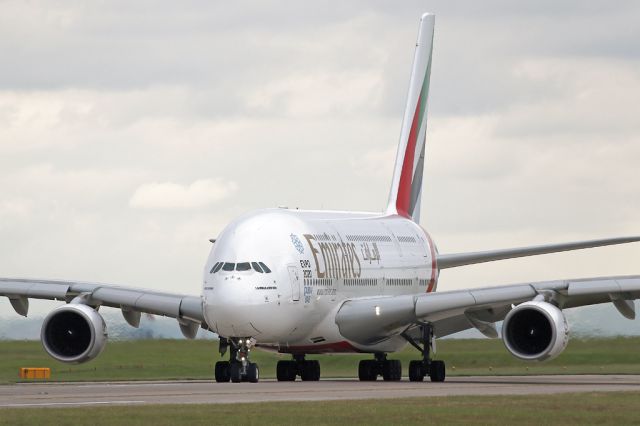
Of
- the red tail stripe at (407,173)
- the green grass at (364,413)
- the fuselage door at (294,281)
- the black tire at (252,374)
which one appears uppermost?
the red tail stripe at (407,173)

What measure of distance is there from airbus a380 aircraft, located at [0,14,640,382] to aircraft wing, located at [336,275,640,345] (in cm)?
4

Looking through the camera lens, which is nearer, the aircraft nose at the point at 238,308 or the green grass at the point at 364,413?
the green grass at the point at 364,413

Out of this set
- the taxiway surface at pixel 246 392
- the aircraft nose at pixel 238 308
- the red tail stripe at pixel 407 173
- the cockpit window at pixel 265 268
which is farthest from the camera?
the red tail stripe at pixel 407 173

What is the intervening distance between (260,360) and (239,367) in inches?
709

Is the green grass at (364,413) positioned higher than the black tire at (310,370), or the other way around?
the black tire at (310,370)

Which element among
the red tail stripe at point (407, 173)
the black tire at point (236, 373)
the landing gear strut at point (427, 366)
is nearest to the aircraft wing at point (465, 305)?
the landing gear strut at point (427, 366)

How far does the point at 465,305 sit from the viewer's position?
127 feet

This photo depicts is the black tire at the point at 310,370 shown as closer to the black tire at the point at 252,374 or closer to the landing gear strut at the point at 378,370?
the landing gear strut at the point at 378,370

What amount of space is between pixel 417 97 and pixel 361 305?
13941mm

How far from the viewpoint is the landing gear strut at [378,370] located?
42469 millimetres

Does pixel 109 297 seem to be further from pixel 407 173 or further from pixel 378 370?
pixel 407 173

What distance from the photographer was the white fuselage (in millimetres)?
36875

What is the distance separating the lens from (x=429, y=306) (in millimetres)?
39656

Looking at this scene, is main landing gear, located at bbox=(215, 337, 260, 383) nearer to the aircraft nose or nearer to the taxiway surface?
the aircraft nose
